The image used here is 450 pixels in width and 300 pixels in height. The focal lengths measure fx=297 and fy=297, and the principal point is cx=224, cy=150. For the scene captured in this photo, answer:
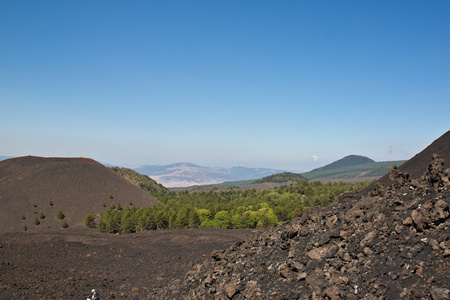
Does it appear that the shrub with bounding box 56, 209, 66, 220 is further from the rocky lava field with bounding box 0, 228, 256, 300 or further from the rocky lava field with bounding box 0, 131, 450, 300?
the rocky lava field with bounding box 0, 131, 450, 300

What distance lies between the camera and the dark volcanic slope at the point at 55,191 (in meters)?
66.6

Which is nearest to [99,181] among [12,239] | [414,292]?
[12,239]

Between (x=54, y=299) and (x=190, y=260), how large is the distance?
14.2m

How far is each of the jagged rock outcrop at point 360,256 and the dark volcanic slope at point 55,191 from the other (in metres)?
58.8

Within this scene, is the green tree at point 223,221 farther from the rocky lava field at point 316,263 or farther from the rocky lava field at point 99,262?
the rocky lava field at point 316,263

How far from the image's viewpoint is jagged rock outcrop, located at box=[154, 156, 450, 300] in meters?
11.6

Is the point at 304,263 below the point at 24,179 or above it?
below

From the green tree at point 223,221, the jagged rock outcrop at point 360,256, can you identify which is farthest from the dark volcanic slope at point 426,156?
the green tree at point 223,221

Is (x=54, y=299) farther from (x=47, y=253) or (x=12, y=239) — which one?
(x=12, y=239)

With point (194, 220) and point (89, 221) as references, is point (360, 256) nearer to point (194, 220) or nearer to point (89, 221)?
point (194, 220)

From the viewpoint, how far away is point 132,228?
57.5 meters

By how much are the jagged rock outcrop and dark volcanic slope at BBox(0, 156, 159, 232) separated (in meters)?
58.8

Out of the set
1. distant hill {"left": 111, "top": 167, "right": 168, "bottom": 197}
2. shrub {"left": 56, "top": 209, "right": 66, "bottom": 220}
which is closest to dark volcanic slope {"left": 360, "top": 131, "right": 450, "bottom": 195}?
shrub {"left": 56, "top": 209, "right": 66, "bottom": 220}

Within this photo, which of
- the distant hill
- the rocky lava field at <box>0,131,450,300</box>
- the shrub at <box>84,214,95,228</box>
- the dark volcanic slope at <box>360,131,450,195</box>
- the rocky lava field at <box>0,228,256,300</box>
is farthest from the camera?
the distant hill
